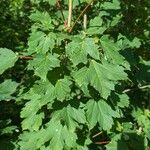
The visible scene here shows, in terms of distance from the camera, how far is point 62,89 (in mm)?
3279

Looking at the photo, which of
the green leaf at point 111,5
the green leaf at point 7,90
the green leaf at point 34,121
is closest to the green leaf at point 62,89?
the green leaf at point 34,121

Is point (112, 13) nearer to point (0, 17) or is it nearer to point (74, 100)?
point (74, 100)

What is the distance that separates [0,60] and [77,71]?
0.63m

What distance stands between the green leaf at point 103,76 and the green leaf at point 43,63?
0.89 ft

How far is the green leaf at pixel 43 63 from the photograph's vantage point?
310 centimetres

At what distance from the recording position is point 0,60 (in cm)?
339

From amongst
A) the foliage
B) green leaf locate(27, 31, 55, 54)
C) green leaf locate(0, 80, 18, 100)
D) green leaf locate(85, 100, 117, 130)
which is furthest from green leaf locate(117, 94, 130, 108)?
green leaf locate(0, 80, 18, 100)

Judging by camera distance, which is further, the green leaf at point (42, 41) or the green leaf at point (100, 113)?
the green leaf at point (100, 113)

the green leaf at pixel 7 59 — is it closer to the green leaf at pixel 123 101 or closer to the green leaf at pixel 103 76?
the green leaf at pixel 103 76

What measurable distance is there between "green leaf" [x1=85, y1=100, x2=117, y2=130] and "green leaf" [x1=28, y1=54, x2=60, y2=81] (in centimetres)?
57

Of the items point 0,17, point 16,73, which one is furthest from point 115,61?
point 0,17

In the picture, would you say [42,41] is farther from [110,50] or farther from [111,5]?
[111,5]

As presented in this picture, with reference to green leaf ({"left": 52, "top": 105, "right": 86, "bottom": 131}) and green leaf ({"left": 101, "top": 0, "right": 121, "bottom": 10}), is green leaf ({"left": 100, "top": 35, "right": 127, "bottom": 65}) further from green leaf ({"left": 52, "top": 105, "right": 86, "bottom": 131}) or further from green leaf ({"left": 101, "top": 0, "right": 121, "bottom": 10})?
green leaf ({"left": 101, "top": 0, "right": 121, "bottom": 10})

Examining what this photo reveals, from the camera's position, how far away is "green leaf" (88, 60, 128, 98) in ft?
10.4
